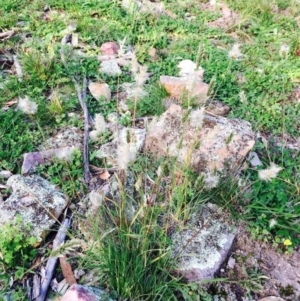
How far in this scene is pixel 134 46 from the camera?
4602 mm

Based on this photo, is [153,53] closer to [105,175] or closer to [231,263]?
[105,175]

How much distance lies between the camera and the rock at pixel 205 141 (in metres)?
2.96

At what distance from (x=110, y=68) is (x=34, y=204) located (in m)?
1.96

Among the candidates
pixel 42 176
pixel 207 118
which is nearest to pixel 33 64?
pixel 42 176

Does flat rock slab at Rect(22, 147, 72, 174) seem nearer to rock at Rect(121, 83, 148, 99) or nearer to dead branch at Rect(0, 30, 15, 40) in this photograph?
rock at Rect(121, 83, 148, 99)

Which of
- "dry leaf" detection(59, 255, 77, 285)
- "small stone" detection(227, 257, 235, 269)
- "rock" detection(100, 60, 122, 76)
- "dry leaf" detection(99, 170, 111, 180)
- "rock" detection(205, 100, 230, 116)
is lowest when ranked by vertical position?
"small stone" detection(227, 257, 235, 269)

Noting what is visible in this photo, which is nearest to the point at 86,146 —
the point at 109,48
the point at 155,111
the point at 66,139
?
the point at 66,139

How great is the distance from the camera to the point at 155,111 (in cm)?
370

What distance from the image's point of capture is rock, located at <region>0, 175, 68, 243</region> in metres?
2.60

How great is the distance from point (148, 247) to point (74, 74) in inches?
89.9

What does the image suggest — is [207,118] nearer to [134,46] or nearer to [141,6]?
[134,46]

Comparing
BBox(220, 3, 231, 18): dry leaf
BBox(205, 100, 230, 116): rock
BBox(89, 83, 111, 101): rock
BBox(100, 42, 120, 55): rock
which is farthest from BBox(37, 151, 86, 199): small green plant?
BBox(220, 3, 231, 18): dry leaf

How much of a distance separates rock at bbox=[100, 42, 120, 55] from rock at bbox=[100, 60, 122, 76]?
21cm

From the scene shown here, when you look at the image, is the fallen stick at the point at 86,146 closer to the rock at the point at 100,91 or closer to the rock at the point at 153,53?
the rock at the point at 100,91
